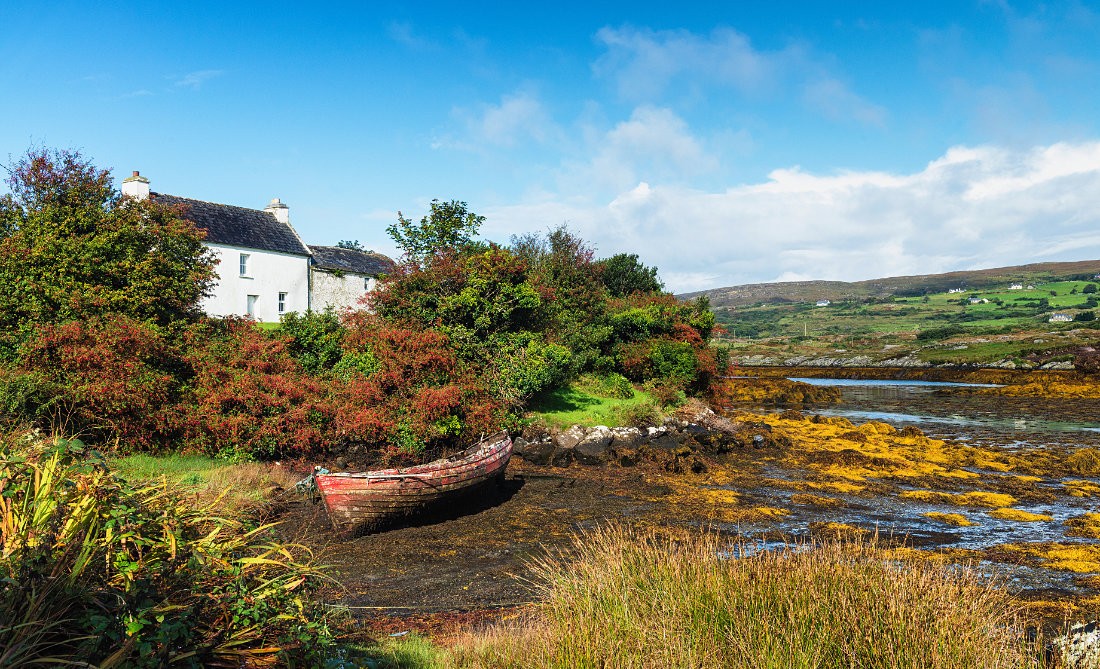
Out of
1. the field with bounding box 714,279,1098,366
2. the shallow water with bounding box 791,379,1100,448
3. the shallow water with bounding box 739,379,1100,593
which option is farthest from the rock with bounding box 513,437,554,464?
the field with bounding box 714,279,1098,366

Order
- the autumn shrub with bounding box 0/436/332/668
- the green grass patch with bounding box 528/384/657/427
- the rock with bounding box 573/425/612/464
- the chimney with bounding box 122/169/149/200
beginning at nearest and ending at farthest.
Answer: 1. the autumn shrub with bounding box 0/436/332/668
2. the rock with bounding box 573/425/612/464
3. the green grass patch with bounding box 528/384/657/427
4. the chimney with bounding box 122/169/149/200

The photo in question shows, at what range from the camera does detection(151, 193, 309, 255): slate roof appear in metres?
41.5

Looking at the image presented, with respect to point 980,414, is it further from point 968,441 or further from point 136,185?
point 136,185

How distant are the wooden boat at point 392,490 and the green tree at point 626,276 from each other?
2967cm

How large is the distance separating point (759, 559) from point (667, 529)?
7.74 meters

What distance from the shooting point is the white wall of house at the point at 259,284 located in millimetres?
41469

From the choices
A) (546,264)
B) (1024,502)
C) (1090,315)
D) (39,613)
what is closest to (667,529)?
(1024,502)

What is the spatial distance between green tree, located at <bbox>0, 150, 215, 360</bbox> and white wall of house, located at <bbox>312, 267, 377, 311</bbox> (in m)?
26.4

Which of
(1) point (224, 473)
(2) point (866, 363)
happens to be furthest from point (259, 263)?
(2) point (866, 363)

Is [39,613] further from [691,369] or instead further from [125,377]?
[691,369]

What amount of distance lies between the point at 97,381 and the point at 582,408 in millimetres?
17080

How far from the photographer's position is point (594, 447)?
2362 centimetres

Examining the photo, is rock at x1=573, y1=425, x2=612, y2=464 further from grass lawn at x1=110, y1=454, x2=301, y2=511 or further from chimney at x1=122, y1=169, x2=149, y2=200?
chimney at x1=122, y1=169, x2=149, y2=200

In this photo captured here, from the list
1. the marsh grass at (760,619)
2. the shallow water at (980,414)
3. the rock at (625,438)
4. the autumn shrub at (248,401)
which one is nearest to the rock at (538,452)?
the rock at (625,438)
